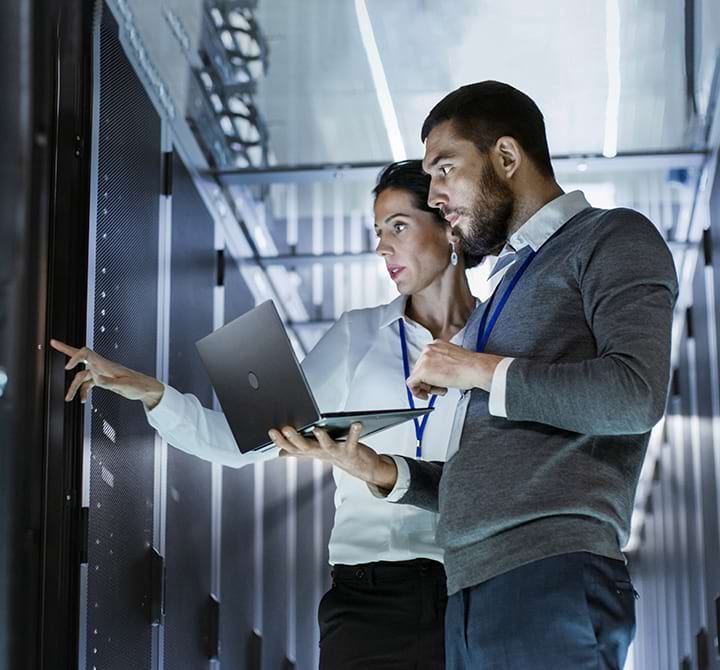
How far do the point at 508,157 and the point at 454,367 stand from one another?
46cm

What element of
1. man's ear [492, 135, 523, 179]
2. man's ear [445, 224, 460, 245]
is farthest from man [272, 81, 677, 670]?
man's ear [445, 224, 460, 245]

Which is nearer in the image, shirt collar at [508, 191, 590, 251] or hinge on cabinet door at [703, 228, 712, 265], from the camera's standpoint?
shirt collar at [508, 191, 590, 251]

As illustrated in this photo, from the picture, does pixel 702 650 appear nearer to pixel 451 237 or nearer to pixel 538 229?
pixel 451 237

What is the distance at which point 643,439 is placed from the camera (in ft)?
5.98

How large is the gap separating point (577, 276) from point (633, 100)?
2732 millimetres

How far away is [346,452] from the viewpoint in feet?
6.89

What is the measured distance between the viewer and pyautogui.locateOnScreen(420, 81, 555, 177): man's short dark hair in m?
2.05

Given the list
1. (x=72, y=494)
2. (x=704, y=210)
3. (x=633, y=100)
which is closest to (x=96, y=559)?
(x=72, y=494)

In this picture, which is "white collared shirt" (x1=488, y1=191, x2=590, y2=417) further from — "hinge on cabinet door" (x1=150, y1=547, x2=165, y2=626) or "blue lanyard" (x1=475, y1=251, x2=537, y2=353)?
"hinge on cabinet door" (x1=150, y1=547, x2=165, y2=626)

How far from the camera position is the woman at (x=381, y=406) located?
2.48 meters

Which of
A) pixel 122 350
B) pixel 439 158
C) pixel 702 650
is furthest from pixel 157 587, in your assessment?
pixel 702 650

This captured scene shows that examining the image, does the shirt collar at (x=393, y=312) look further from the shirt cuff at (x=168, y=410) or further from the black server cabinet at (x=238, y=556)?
the black server cabinet at (x=238, y=556)

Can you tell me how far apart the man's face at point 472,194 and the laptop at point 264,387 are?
1.04ft

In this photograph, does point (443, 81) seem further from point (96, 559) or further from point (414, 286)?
point (96, 559)
